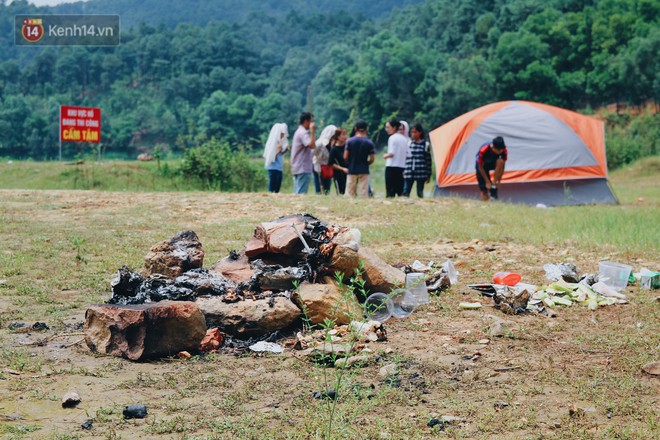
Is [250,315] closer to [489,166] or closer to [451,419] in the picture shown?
[451,419]

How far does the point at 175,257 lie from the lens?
590 centimetres

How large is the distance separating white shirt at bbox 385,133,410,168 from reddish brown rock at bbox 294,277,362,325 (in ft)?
24.6

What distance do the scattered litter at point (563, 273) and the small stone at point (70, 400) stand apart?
166 inches

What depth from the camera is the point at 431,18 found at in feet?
252

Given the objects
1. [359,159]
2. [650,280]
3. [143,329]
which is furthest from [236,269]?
[359,159]

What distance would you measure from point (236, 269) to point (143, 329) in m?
1.48

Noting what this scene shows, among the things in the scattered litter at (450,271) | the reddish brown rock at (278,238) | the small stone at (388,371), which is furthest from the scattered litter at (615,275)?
the small stone at (388,371)

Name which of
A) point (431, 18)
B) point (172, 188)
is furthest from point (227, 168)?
point (431, 18)

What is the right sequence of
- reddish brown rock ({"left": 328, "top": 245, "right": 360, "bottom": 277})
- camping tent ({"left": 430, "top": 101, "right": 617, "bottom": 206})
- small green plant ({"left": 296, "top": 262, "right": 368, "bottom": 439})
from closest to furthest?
small green plant ({"left": 296, "top": 262, "right": 368, "bottom": 439}) < reddish brown rock ({"left": 328, "top": 245, "right": 360, "bottom": 277}) < camping tent ({"left": 430, "top": 101, "right": 617, "bottom": 206})

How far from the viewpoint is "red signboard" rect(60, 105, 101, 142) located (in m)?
25.2

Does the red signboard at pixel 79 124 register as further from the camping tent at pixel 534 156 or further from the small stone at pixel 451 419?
the small stone at pixel 451 419

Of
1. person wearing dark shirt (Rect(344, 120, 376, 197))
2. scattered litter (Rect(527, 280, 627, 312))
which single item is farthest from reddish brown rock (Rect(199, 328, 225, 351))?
person wearing dark shirt (Rect(344, 120, 376, 197))

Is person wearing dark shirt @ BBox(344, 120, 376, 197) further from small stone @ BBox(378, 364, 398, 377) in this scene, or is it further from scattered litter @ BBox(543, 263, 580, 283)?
small stone @ BBox(378, 364, 398, 377)

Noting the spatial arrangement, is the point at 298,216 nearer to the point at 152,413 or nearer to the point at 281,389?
the point at 281,389
